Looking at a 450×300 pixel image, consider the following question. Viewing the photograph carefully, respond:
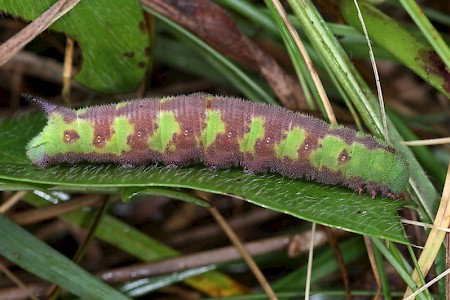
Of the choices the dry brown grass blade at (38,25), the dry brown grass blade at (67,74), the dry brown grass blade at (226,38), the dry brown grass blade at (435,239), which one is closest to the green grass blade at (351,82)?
the dry brown grass blade at (435,239)

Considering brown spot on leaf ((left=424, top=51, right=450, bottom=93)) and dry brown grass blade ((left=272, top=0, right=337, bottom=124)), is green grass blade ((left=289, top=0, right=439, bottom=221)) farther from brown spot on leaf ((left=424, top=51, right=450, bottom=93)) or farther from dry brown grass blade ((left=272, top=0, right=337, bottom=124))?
brown spot on leaf ((left=424, top=51, right=450, bottom=93))

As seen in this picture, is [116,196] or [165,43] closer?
[116,196]

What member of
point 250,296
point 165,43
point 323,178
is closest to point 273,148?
point 323,178

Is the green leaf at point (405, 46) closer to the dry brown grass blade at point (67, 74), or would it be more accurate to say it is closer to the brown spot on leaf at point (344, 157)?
the brown spot on leaf at point (344, 157)

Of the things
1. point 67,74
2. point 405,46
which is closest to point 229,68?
point 67,74

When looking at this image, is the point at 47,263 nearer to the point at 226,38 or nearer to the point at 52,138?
the point at 52,138

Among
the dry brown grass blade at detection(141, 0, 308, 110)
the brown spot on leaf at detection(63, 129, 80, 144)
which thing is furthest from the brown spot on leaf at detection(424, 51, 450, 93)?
the brown spot on leaf at detection(63, 129, 80, 144)

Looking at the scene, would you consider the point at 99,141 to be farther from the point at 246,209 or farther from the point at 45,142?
the point at 246,209

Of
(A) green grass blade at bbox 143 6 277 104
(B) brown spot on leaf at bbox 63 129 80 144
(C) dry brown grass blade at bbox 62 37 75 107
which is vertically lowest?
(B) brown spot on leaf at bbox 63 129 80 144
